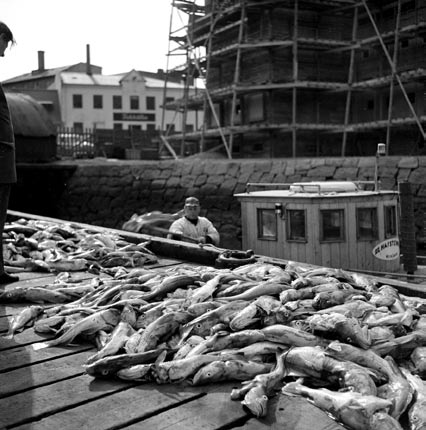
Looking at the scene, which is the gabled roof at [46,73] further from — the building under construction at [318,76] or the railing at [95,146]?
the building under construction at [318,76]

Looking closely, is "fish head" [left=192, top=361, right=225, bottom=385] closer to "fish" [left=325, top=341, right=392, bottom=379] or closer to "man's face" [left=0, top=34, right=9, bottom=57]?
"fish" [left=325, top=341, right=392, bottom=379]

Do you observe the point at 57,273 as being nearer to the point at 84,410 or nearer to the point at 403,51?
the point at 84,410

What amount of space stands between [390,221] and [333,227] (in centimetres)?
160

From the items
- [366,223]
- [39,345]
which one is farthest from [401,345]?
[366,223]

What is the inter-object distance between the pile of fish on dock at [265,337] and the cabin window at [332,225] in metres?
7.06

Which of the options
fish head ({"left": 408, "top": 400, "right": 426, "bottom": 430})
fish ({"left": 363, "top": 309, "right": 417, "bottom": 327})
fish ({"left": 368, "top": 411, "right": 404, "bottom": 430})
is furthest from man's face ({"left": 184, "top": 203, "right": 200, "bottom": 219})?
fish ({"left": 368, "top": 411, "right": 404, "bottom": 430})

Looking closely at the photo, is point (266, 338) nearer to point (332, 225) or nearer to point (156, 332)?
point (156, 332)

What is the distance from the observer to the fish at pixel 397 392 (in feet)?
10.3

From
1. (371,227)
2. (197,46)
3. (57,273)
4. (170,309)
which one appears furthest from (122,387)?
(197,46)

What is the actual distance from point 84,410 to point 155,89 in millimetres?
69647

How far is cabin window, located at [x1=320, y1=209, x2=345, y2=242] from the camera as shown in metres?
12.6

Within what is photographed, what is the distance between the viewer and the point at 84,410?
3305 millimetres

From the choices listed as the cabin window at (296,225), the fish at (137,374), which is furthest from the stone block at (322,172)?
the fish at (137,374)

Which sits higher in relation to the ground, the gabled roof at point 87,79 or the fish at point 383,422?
the gabled roof at point 87,79
